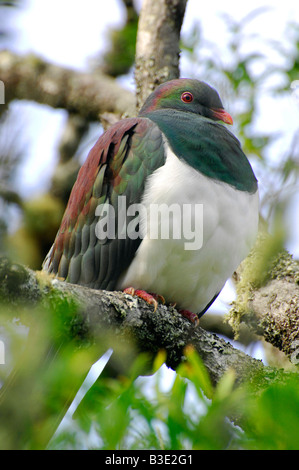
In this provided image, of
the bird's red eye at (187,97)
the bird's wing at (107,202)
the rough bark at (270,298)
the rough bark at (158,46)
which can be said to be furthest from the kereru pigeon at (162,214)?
the rough bark at (158,46)

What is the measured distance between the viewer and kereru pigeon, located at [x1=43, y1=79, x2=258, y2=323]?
312cm

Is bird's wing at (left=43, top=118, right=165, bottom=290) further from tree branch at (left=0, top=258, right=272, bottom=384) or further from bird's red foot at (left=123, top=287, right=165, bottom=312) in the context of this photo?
tree branch at (left=0, top=258, right=272, bottom=384)

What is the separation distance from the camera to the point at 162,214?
309 cm

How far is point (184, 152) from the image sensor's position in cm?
324

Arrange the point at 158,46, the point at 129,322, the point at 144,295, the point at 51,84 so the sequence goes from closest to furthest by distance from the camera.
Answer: the point at 129,322 → the point at 144,295 → the point at 158,46 → the point at 51,84

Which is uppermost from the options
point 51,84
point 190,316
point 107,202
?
point 51,84

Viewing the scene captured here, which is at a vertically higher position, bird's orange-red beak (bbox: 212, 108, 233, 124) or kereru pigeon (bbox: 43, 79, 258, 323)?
bird's orange-red beak (bbox: 212, 108, 233, 124)

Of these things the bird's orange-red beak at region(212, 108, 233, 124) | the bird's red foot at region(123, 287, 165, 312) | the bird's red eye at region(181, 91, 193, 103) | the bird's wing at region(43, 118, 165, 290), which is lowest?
the bird's red foot at region(123, 287, 165, 312)

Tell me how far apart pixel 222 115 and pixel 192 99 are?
0.22 m

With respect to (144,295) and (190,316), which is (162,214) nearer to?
(144,295)

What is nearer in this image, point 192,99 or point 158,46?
point 192,99

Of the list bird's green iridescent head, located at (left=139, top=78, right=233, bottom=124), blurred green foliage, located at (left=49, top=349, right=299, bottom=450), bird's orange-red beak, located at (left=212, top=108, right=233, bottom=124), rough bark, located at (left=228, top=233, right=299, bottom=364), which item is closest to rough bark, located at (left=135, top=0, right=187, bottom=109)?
bird's green iridescent head, located at (left=139, top=78, right=233, bottom=124)

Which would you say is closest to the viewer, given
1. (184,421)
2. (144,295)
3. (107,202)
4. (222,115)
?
(184,421)

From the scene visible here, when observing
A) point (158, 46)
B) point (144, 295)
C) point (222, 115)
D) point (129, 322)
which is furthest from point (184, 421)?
point (158, 46)
